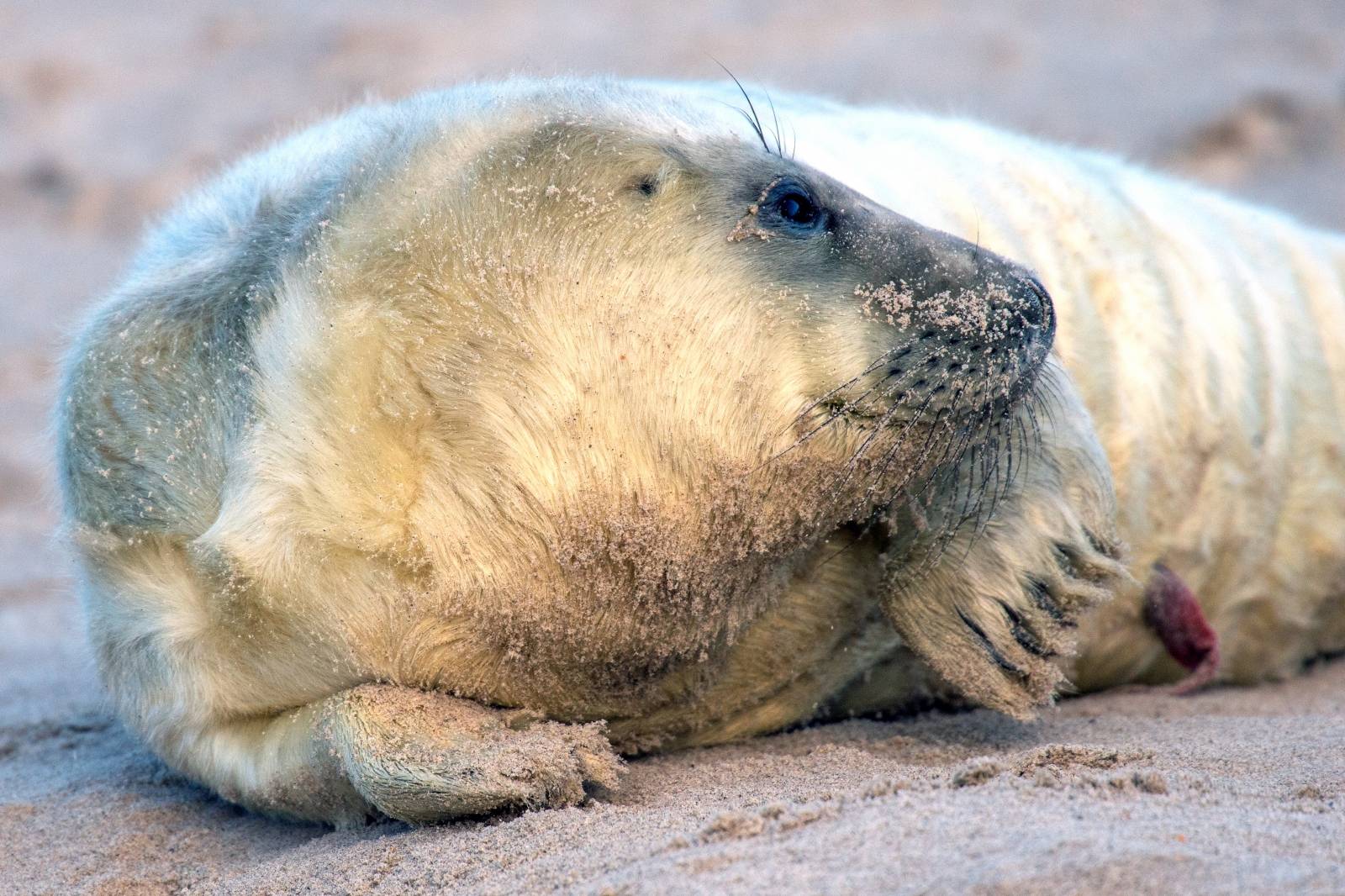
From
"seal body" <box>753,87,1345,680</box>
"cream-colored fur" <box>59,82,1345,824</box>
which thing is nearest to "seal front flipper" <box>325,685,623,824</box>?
"cream-colored fur" <box>59,82,1345,824</box>

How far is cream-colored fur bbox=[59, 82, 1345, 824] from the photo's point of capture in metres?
2.39

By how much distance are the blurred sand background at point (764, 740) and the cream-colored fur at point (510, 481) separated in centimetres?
17

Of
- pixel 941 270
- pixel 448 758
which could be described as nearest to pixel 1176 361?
pixel 941 270

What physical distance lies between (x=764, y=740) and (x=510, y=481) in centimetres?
77

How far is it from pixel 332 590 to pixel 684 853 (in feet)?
2.50

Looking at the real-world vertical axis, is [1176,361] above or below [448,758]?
above

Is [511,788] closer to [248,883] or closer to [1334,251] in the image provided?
[248,883]

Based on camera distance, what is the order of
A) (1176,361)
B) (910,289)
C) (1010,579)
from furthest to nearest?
(1176,361), (1010,579), (910,289)

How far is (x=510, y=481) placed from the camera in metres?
2.38

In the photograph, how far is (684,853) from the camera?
1964 millimetres

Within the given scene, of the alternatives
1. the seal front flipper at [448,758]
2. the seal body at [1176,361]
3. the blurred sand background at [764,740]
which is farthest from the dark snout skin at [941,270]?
the seal front flipper at [448,758]

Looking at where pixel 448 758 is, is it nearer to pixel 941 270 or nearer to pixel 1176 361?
pixel 941 270

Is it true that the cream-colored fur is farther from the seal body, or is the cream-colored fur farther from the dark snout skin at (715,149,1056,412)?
the seal body

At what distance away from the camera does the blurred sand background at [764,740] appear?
6.23ft
